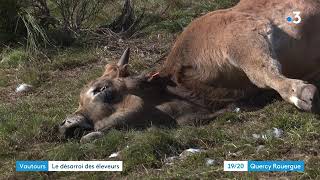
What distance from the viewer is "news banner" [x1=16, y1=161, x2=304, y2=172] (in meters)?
4.95

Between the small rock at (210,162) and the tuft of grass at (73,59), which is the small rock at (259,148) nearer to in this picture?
the small rock at (210,162)

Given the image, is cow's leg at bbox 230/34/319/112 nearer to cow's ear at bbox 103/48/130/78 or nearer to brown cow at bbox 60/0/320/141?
brown cow at bbox 60/0/320/141

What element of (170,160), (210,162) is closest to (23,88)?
(170,160)

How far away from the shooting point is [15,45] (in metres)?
10.9

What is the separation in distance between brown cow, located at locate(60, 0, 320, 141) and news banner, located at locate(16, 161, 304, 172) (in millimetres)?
692

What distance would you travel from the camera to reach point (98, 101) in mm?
6852

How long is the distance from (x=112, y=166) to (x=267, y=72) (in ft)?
5.72

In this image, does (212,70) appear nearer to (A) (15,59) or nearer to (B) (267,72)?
(B) (267,72)

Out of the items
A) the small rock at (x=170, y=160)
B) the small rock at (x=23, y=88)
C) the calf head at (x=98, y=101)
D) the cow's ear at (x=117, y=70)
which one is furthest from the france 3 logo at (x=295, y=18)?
the small rock at (x=23, y=88)

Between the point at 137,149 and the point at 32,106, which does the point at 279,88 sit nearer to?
the point at 137,149

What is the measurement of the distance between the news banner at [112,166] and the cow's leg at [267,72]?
82 centimetres

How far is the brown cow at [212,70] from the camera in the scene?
264 inches

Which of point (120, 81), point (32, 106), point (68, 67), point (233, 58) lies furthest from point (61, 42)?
point (233, 58)

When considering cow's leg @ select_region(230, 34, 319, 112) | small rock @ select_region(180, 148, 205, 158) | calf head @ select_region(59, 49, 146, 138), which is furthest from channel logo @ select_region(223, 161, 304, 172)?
calf head @ select_region(59, 49, 146, 138)
